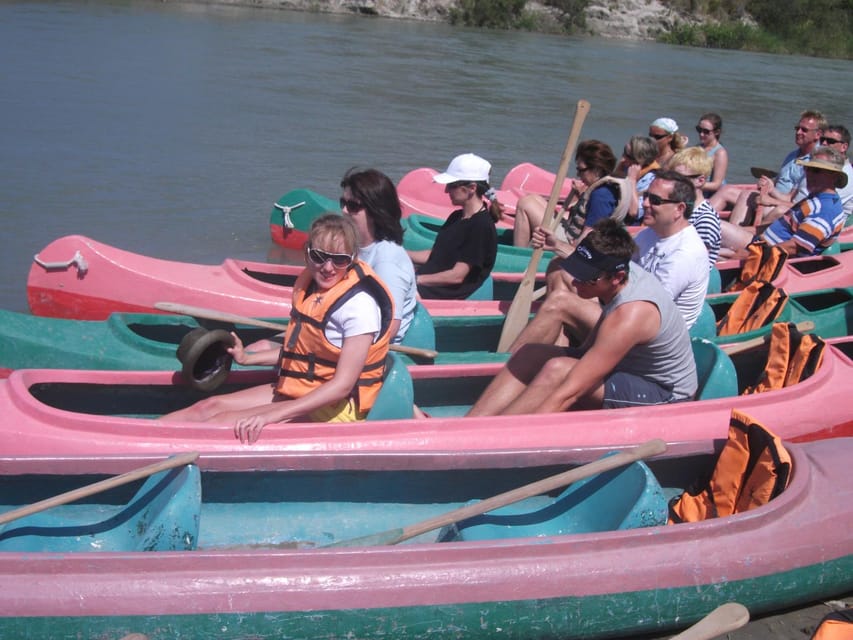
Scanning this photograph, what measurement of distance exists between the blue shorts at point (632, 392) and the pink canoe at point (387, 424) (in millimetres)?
69

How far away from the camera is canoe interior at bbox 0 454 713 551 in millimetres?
3445

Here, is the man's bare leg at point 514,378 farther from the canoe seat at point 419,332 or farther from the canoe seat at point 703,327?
the canoe seat at point 703,327

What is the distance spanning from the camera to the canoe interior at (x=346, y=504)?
3445 millimetres

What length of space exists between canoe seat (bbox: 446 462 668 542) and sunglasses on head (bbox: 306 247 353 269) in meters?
1.02

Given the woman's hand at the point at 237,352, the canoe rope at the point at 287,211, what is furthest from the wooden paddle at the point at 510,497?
the canoe rope at the point at 287,211

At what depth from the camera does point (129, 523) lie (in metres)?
3.48

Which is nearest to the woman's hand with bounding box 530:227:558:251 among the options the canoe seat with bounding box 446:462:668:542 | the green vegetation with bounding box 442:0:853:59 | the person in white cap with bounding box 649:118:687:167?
the canoe seat with bounding box 446:462:668:542

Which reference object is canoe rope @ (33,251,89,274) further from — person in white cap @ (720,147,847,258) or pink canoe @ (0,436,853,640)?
person in white cap @ (720,147,847,258)

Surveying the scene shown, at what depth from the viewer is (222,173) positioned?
440 inches

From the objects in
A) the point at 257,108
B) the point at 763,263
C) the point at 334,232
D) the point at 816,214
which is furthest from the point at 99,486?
the point at 257,108

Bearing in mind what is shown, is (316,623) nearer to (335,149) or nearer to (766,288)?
(766,288)

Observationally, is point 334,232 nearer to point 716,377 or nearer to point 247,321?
point 247,321

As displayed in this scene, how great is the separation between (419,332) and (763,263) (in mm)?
2328

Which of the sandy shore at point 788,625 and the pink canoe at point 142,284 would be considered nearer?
the sandy shore at point 788,625
